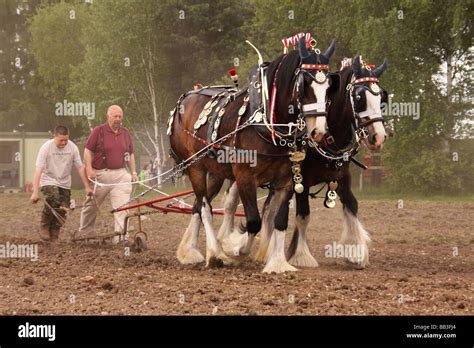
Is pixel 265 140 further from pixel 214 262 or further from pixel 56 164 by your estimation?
pixel 56 164

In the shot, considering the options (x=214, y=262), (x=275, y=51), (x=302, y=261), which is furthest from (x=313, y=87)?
(x=275, y=51)

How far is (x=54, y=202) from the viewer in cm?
1114

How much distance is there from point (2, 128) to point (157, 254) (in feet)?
134

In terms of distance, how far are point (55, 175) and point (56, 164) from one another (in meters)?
0.16

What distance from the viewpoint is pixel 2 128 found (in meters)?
48.9

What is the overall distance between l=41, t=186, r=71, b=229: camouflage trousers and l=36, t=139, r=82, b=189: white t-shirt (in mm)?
72

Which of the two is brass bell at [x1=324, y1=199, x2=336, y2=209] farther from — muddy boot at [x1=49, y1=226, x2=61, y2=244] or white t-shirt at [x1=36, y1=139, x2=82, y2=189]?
muddy boot at [x1=49, y1=226, x2=61, y2=244]

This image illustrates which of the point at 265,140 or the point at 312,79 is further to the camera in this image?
the point at 265,140

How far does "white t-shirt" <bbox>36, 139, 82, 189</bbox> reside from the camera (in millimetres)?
11133

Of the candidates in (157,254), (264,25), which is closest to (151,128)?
(264,25)

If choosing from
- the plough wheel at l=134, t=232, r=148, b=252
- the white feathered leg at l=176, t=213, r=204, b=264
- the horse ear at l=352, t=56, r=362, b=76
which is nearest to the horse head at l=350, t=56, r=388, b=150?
the horse ear at l=352, t=56, r=362, b=76
